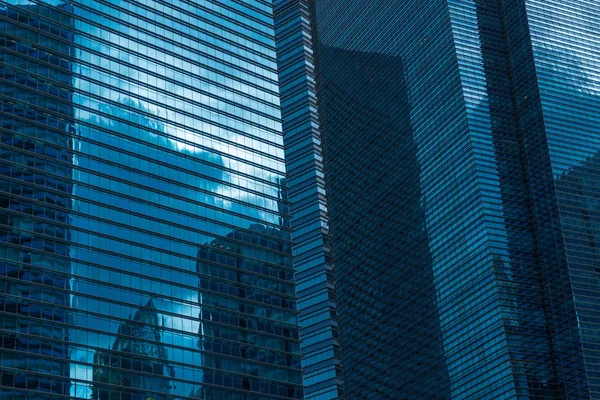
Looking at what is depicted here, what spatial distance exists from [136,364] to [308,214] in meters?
75.3

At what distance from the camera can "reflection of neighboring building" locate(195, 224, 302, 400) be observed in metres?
114

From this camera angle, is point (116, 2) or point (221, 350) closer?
point (221, 350)

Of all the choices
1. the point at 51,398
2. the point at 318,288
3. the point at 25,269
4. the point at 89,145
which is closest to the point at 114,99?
the point at 89,145

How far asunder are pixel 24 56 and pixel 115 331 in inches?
1223

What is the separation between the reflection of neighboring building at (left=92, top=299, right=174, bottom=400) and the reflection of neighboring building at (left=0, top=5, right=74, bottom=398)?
4.00 m

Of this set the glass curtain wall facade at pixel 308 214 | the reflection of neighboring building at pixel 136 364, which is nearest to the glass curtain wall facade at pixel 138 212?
the reflection of neighboring building at pixel 136 364

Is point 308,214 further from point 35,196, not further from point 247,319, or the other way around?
point 35,196

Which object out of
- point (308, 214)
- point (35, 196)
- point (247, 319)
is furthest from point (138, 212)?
point (308, 214)

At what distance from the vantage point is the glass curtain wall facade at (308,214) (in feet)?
544

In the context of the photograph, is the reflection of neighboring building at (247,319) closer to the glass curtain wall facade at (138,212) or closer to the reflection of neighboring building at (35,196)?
the glass curtain wall facade at (138,212)

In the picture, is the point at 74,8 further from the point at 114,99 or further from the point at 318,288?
the point at 318,288

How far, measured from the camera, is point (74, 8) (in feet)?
403

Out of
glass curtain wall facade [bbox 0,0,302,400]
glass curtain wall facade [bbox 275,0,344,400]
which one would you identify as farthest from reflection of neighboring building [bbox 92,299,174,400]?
glass curtain wall facade [bbox 275,0,344,400]

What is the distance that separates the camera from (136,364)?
106m
